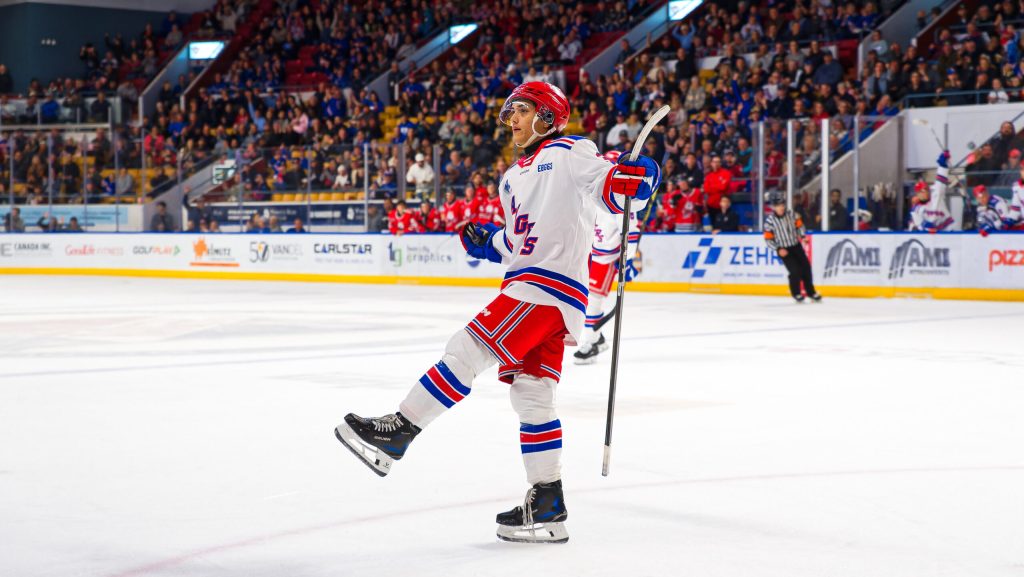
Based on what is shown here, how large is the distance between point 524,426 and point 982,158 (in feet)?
45.0

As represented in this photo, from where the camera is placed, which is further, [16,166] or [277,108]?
[277,108]

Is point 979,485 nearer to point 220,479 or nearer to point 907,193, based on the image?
point 220,479

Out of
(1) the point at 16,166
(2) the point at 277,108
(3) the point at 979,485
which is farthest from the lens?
(2) the point at 277,108

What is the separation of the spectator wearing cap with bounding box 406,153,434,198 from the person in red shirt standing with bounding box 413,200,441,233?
222 millimetres

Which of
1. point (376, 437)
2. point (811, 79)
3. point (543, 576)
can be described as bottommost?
point (543, 576)

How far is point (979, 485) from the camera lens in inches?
184

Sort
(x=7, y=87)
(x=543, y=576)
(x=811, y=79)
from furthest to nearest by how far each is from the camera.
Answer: (x=7, y=87)
(x=811, y=79)
(x=543, y=576)

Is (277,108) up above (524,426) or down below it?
above

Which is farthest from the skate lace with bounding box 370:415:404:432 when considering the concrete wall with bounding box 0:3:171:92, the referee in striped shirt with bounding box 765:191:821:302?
the concrete wall with bounding box 0:3:171:92

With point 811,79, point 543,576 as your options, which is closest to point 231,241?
point 811,79

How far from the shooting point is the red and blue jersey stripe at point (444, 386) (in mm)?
4066

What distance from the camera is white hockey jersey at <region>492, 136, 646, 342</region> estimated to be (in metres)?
4.14

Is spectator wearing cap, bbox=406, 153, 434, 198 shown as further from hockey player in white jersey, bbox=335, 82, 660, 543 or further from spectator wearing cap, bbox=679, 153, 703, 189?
hockey player in white jersey, bbox=335, 82, 660, 543

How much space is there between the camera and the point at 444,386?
407 centimetres
